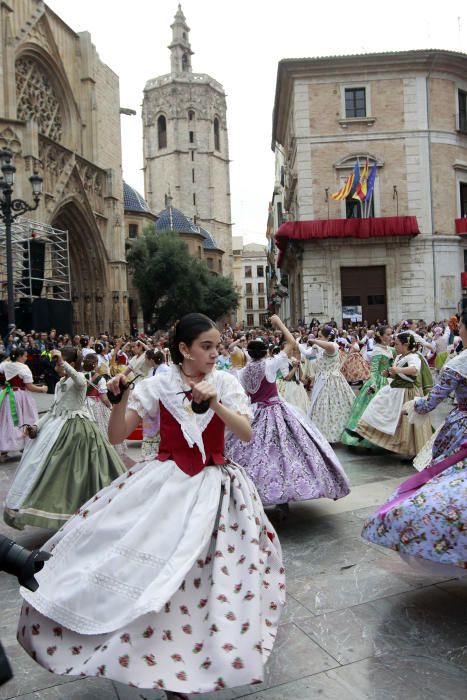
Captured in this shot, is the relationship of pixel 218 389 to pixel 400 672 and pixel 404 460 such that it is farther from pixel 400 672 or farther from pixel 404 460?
pixel 404 460

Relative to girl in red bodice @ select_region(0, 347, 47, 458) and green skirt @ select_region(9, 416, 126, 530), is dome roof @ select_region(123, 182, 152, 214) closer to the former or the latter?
girl in red bodice @ select_region(0, 347, 47, 458)

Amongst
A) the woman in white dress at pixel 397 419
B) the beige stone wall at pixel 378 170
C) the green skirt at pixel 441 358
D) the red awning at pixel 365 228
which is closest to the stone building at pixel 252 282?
the beige stone wall at pixel 378 170

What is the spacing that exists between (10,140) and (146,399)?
24.7m

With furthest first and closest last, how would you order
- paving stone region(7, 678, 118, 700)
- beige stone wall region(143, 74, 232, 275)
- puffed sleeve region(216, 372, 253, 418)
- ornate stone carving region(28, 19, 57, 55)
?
1. beige stone wall region(143, 74, 232, 275)
2. ornate stone carving region(28, 19, 57, 55)
3. puffed sleeve region(216, 372, 253, 418)
4. paving stone region(7, 678, 118, 700)

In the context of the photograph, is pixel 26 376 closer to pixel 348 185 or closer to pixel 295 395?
pixel 295 395

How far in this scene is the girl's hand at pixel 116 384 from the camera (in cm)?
305

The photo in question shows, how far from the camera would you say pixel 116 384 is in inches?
121

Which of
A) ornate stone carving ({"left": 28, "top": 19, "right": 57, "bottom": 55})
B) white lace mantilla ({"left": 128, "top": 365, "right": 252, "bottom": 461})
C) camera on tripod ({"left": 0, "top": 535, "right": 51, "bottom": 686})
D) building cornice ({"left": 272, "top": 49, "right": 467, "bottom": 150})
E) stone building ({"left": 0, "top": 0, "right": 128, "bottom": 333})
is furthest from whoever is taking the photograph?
ornate stone carving ({"left": 28, "top": 19, "right": 57, "bottom": 55})

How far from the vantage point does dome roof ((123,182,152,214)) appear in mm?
56938

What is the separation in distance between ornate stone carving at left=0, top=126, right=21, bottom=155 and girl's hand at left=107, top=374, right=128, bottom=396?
24251mm

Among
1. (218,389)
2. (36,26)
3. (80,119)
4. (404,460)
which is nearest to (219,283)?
(80,119)

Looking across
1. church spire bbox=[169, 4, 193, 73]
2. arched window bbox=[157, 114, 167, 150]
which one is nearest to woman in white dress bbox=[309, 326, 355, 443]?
arched window bbox=[157, 114, 167, 150]

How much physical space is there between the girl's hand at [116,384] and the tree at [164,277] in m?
40.3

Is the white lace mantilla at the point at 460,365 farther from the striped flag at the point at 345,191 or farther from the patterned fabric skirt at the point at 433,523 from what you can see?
the striped flag at the point at 345,191
